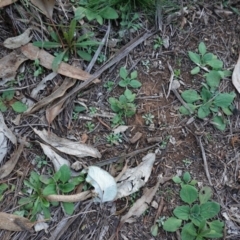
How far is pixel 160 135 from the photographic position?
1673 millimetres

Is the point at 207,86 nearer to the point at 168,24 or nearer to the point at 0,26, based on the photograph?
the point at 168,24

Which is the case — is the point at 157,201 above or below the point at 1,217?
below

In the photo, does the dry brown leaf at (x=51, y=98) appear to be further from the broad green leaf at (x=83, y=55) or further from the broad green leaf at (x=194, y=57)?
the broad green leaf at (x=194, y=57)

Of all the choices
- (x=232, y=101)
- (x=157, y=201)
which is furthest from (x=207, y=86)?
(x=157, y=201)

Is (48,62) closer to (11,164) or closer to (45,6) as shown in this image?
(45,6)

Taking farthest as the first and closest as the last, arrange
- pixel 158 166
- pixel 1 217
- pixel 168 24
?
pixel 168 24
pixel 158 166
pixel 1 217

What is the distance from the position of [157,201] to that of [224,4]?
890 millimetres

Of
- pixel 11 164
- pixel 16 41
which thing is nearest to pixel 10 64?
pixel 16 41

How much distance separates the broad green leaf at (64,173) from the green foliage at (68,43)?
379mm

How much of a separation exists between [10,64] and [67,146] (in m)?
0.38

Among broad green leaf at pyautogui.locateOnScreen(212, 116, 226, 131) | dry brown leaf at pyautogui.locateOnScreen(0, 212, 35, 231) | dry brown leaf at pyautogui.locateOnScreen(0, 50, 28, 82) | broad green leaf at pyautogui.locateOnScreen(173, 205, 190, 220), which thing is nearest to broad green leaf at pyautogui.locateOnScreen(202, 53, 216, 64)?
broad green leaf at pyautogui.locateOnScreen(212, 116, 226, 131)

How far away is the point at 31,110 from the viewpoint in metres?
1.65

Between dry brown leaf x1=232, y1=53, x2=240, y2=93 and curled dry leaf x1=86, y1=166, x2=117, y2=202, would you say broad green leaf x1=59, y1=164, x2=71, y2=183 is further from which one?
dry brown leaf x1=232, y1=53, x2=240, y2=93

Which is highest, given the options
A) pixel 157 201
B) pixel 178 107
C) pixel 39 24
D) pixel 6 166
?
pixel 39 24
